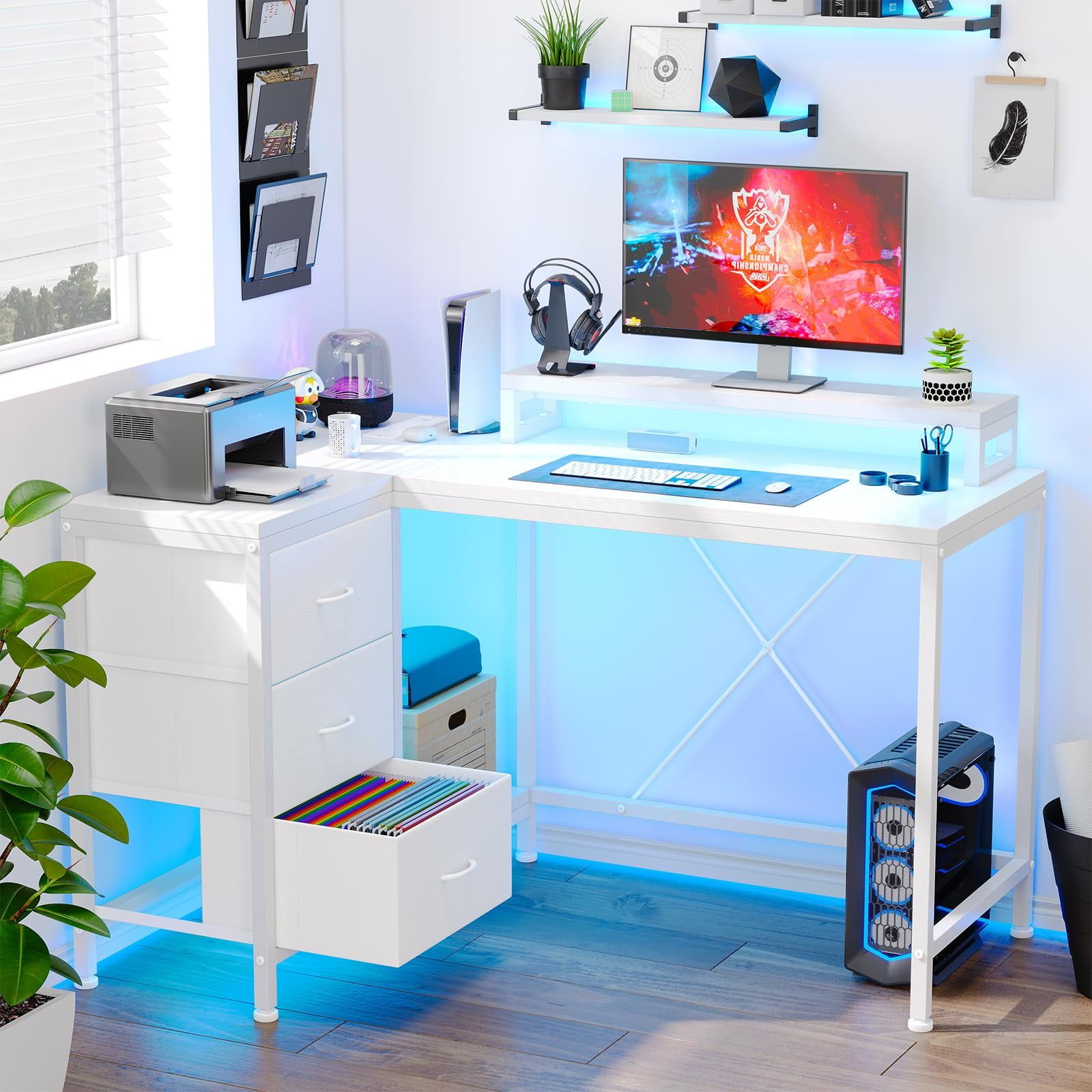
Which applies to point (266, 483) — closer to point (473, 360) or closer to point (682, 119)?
point (473, 360)

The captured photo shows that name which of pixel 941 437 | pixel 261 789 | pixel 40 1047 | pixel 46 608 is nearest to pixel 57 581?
pixel 46 608

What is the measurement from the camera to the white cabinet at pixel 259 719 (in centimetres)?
302

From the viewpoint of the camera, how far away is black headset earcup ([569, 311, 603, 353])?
11.9 feet

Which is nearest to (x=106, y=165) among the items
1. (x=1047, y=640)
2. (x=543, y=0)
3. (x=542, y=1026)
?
(x=543, y=0)

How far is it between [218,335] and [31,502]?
3.32 ft

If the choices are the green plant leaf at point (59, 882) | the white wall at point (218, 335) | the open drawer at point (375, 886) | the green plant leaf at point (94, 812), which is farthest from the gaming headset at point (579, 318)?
the green plant leaf at point (59, 882)

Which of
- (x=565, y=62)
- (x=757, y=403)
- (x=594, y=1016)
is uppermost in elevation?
(x=565, y=62)

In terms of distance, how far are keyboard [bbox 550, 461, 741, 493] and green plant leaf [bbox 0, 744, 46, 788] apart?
115 centimetres

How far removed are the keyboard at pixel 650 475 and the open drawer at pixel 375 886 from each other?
613mm

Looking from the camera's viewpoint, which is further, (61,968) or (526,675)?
(526,675)

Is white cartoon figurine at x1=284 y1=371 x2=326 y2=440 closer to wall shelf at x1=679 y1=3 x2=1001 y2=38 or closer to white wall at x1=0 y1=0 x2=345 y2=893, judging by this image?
white wall at x1=0 y1=0 x2=345 y2=893

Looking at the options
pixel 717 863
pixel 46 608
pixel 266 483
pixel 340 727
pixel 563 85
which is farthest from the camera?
pixel 717 863

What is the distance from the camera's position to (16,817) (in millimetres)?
2564

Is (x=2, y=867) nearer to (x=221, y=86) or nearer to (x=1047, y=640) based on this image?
(x=221, y=86)
